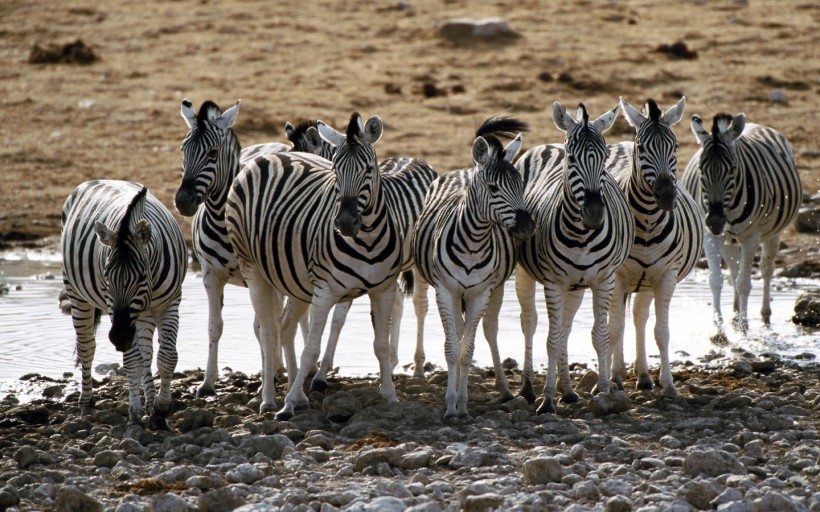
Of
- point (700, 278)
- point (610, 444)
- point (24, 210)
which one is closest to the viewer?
point (610, 444)

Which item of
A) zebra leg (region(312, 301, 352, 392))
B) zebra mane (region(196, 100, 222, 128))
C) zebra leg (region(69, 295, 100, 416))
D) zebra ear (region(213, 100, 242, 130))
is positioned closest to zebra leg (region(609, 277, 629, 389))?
zebra leg (region(312, 301, 352, 392))

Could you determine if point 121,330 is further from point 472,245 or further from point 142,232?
point 472,245

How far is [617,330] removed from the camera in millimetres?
9016

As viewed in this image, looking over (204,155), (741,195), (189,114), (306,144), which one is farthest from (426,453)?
(741,195)

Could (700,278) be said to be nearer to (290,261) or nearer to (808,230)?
(808,230)

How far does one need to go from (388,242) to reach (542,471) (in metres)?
2.35

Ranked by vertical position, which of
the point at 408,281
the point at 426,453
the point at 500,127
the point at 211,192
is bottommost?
the point at 426,453

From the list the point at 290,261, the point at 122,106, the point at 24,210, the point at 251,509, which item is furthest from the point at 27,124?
the point at 251,509

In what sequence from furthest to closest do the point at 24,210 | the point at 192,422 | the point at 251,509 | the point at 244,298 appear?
the point at 24,210
the point at 244,298
the point at 192,422
the point at 251,509

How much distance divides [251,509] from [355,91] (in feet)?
56.5

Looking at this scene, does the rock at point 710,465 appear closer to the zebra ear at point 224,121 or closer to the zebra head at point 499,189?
the zebra head at point 499,189

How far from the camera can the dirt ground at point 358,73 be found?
63.5 ft

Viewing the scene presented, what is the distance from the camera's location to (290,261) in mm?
8492

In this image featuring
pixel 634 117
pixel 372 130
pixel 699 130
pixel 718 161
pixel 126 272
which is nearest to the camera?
pixel 126 272
